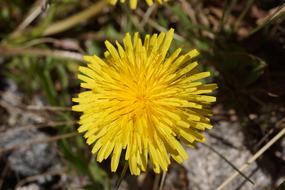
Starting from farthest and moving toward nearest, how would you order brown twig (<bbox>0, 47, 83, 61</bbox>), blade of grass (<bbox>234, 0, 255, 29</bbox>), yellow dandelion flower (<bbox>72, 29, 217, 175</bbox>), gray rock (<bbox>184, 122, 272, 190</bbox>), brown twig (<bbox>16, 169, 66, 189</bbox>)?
brown twig (<bbox>0, 47, 83, 61</bbox>), brown twig (<bbox>16, 169, 66, 189</bbox>), blade of grass (<bbox>234, 0, 255, 29</bbox>), gray rock (<bbox>184, 122, 272, 190</bbox>), yellow dandelion flower (<bbox>72, 29, 217, 175</bbox>)

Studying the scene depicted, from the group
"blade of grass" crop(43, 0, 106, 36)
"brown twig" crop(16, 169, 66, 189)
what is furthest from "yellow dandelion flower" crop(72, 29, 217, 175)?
"blade of grass" crop(43, 0, 106, 36)

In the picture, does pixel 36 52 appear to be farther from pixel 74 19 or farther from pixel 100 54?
pixel 100 54

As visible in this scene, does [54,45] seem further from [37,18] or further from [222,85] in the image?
[222,85]

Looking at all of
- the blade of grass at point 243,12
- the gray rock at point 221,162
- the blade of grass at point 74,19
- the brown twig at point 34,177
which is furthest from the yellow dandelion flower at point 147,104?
the blade of grass at point 74,19

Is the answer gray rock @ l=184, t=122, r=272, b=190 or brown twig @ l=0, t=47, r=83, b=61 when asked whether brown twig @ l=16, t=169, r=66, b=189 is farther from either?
gray rock @ l=184, t=122, r=272, b=190

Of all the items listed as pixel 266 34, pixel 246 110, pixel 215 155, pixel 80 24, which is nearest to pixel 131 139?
pixel 215 155

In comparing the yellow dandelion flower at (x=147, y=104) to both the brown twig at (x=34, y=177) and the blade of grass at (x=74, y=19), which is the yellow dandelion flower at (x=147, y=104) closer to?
the brown twig at (x=34, y=177)
